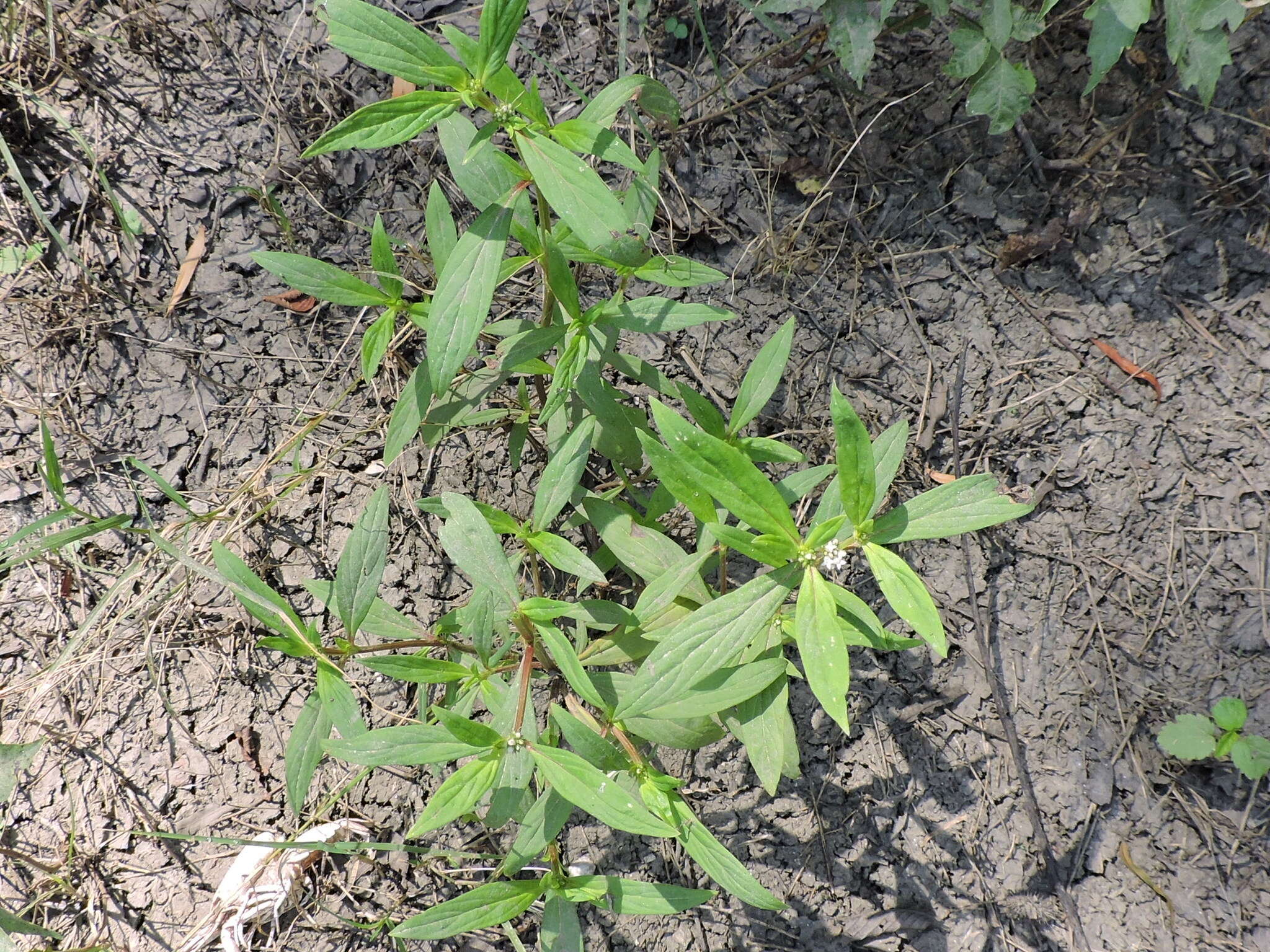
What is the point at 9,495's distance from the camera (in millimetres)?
2678

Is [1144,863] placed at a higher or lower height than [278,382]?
lower

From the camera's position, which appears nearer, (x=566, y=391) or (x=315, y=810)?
(x=566, y=391)

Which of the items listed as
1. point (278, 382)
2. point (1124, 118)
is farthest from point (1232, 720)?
point (278, 382)

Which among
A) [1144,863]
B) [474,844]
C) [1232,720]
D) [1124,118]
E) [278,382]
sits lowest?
[1144,863]

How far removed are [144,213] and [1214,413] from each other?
11.6 feet

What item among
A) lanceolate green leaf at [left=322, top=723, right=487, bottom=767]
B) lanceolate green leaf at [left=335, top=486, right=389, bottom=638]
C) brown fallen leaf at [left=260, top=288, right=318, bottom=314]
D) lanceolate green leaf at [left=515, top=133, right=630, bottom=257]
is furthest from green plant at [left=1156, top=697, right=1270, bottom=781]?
brown fallen leaf at [left=260, top=288, right=318, bottom=314]

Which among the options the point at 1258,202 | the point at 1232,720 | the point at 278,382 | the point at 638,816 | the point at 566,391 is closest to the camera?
the point at 638,816

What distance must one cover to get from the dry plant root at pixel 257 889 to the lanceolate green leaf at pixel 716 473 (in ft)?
5.43

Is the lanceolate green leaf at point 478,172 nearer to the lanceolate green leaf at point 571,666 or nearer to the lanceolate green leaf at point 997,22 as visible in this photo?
the lanceolate green leaf at point 571,666

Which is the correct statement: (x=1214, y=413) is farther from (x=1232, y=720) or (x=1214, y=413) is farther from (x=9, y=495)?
A: (x=9, y=495)

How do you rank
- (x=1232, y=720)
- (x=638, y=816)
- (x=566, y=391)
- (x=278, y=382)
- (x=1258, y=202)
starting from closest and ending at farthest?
(x=638, y=816) < (x=566, y=391) < (x=1232, y=720) < (x=1258, y=202) < (x=278, y=382)

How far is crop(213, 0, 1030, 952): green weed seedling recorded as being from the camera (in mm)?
1612

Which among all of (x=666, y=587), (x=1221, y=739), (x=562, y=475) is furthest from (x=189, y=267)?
(x=1221, y=739)

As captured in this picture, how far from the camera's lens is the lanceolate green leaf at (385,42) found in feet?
4.95
